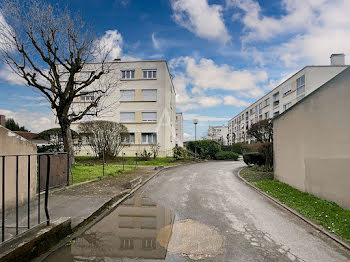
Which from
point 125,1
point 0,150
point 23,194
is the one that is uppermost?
point 125,1

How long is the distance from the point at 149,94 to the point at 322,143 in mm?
21702

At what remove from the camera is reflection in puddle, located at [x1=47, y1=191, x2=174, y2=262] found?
128 inches

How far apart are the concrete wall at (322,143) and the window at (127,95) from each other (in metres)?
20.4

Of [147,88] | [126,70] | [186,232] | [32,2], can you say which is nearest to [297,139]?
[186,232]

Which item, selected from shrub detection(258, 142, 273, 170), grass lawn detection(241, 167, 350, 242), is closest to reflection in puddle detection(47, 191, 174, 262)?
grass lawn detection(241, 167, 350, 242)

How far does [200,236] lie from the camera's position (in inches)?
157

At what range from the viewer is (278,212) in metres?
5.62

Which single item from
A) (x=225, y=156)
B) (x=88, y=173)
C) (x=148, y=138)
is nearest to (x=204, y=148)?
(x=225, y=156)

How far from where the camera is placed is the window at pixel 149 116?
25770 millimetres

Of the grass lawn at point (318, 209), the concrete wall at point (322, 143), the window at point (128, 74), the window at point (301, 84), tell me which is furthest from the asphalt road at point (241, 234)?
the window at point (301, 84)

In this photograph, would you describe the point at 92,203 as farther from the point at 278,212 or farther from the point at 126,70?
the point at 126,70

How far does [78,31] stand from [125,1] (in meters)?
3.17

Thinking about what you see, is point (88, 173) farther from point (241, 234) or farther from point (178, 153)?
point (178, 153)

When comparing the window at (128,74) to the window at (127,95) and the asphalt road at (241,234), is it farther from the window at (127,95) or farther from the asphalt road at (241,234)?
the asphalt road at (241,234)
